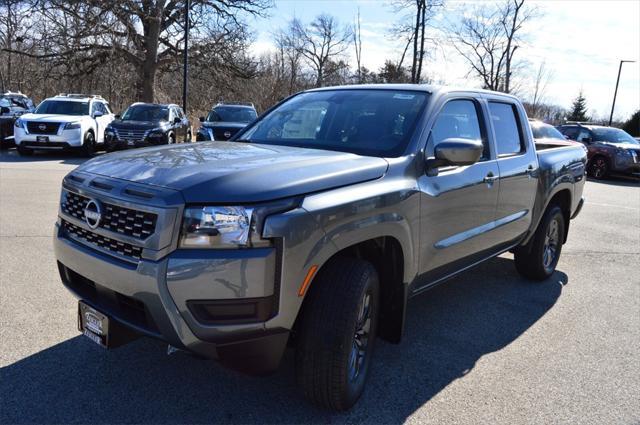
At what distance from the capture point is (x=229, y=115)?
54.4ft

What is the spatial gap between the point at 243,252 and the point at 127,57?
94.8ft

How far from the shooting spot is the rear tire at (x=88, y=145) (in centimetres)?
1539

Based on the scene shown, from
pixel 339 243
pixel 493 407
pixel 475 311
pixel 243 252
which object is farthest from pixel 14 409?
pixel 475 311

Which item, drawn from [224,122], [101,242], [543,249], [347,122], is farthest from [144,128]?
[101,242]

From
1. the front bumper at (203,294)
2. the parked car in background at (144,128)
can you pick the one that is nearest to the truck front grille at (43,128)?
the parked car in background at (144,128)

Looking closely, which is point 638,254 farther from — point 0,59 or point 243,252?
point 0,59

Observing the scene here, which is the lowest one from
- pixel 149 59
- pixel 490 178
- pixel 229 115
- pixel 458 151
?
pixel 490 178

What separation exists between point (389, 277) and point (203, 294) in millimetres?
1308

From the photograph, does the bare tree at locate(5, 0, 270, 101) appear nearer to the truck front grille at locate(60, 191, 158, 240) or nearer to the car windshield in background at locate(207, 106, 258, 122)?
the car windshield in background at locate(207, 106, 258, 122)

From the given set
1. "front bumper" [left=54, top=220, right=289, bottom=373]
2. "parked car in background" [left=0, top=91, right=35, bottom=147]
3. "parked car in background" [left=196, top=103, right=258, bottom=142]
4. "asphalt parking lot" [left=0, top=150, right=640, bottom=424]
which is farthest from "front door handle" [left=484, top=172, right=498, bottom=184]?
"parked car in background" [left=0, top=91, right=35, bottom=147]

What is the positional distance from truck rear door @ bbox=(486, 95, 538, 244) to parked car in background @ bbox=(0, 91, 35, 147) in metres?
17.5

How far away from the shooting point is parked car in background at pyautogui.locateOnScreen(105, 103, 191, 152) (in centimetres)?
1475

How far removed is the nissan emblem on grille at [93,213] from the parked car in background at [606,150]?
732 inches

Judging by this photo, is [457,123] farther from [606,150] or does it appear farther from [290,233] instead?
[606,150]
